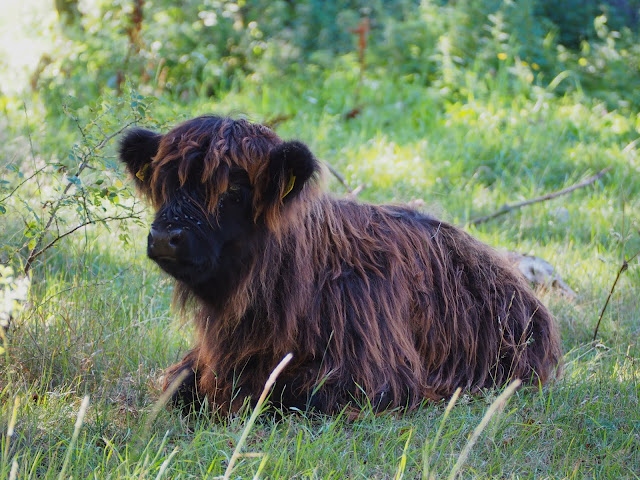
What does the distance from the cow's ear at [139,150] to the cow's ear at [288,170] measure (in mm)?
658

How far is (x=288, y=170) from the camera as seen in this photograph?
355 centimetres

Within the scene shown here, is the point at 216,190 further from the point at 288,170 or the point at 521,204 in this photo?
the point at 521,204

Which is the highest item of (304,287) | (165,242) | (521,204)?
(165,242)

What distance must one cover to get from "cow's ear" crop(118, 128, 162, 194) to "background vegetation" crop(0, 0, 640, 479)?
0.30 feet

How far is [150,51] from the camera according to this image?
9977 mm

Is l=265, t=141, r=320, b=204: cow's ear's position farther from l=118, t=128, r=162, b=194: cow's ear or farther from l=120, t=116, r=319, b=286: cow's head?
l=118, t=128, r=162, b=194: cow's ear

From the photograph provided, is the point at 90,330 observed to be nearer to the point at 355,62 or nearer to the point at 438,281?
the point at 438,281

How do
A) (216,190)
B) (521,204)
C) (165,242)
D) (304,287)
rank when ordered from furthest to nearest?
(521,204) → (304,287) → (216,190) → (165,242)

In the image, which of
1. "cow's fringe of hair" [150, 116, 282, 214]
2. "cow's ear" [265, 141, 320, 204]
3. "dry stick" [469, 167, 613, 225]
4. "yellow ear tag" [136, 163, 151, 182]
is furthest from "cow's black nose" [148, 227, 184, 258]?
"dry stick" [469, 167, 613, 225]

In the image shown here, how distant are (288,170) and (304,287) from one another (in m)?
0.59

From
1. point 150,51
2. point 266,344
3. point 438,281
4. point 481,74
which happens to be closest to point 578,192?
point 481,74

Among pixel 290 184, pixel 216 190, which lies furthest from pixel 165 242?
pixel 290 184

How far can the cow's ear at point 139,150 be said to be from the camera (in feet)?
12.6

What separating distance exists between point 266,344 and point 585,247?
365 centimetres
